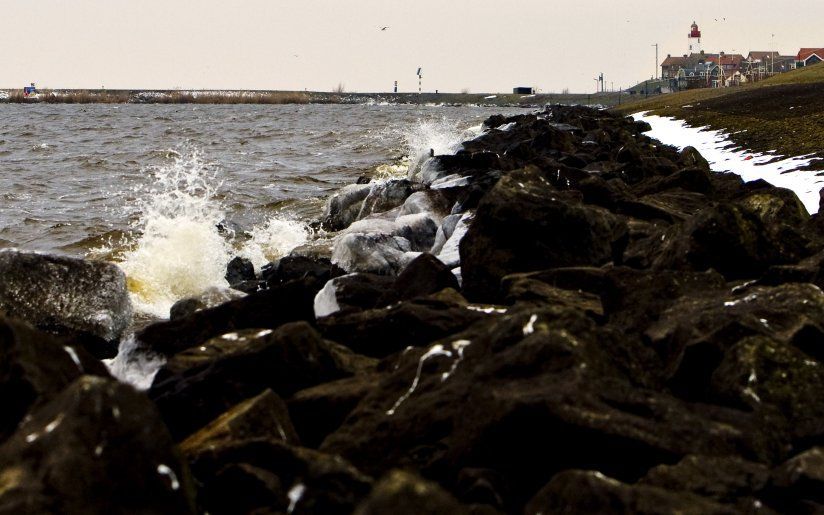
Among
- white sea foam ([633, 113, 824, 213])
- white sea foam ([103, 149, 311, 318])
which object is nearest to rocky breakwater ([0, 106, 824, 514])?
white sea foam ([103, 149, 311, 318])

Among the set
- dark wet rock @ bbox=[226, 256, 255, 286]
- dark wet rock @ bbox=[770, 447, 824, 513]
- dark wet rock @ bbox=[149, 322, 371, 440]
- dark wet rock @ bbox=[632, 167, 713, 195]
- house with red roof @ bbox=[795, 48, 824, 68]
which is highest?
house with red roof @ bbox=[795, 48, 824, 68]

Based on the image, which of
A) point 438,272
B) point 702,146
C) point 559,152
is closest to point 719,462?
point 438,272

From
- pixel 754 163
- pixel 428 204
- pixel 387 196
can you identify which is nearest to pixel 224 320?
Result: pixel 428 204

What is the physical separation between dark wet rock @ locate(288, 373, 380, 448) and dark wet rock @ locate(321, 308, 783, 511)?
0.39 feet

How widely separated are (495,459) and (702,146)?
1612cm

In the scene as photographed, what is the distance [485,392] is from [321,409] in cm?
72

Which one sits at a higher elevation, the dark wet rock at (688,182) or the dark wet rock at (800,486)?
the dark wet rock at (688,182)

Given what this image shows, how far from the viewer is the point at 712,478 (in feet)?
8.45

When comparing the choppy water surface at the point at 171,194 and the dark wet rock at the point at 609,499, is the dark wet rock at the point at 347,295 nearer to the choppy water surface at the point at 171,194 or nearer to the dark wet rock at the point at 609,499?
the dark wet rock at the point at 609,499

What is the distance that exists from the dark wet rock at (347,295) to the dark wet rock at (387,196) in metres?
6.17

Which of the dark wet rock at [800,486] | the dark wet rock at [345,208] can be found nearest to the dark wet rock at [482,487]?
the dark wet rock at [800,486]

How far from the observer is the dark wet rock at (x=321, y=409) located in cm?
330

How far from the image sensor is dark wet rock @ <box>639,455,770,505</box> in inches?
99.7

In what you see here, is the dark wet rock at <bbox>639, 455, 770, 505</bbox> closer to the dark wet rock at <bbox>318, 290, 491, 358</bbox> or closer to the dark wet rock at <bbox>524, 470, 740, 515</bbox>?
the dark wet rock at <bbox>524, 470, 740, 515</bbox>
